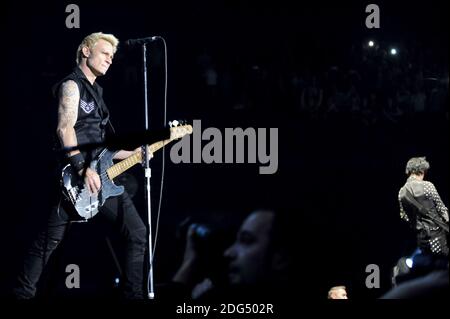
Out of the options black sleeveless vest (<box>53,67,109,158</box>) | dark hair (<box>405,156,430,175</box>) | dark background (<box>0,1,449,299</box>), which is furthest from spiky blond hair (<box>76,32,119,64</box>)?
dark hair (<box>405,156,430,175</box>)

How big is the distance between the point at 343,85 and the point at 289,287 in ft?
17.5

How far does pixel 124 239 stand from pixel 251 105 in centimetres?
282

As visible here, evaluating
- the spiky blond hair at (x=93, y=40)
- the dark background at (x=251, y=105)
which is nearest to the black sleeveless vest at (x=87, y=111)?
the spiky blond hair at (x=93, y=40)

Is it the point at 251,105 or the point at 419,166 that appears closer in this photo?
the point at 419,166

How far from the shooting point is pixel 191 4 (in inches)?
266

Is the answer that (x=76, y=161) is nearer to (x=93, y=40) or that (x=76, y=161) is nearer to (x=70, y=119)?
(x=70, y=119)

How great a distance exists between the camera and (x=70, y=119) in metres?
4.55

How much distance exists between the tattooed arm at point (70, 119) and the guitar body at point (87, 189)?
0.08m

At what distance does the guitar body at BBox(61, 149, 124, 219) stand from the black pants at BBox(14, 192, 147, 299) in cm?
6

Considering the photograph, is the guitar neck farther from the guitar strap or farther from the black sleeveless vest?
the guitar strap

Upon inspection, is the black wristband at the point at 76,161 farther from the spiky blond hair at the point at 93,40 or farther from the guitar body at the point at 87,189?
the spiky blond hair at the point at 93,40

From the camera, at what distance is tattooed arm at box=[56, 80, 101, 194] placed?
4488 millimetres

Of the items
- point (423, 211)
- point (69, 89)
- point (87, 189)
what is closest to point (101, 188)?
point (87, 189)
